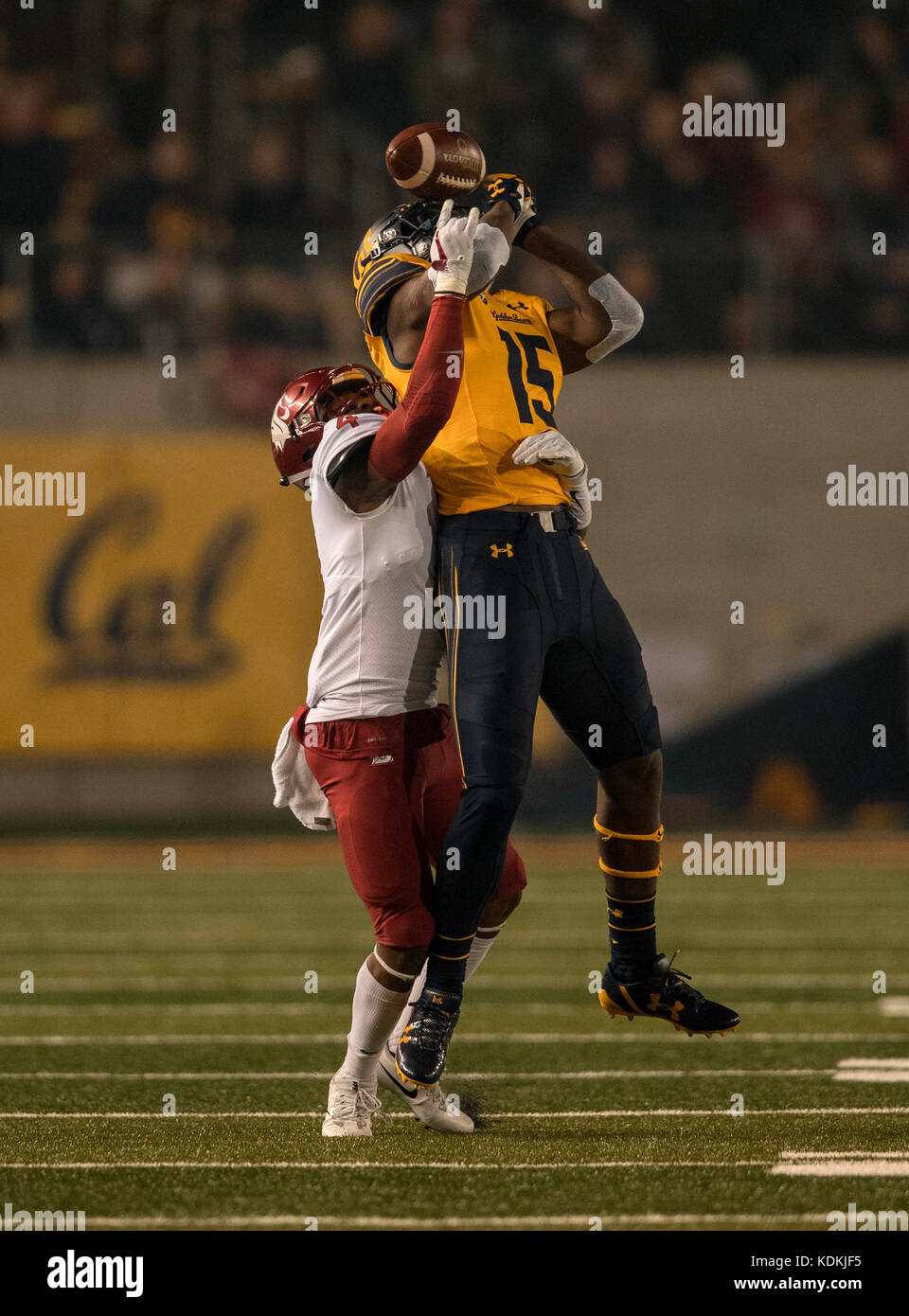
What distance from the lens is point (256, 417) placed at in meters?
13.0

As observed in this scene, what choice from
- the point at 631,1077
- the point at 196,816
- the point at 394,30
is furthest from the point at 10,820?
the point at 631,1077

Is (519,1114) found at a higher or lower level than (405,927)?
lower

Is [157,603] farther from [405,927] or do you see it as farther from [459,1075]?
[405,927]

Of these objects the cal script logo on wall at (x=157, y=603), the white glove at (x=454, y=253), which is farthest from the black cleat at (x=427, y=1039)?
the cal script logo on wall at (x=157, y=603)

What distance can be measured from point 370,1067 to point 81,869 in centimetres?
666

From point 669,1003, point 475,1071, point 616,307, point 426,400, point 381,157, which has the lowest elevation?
point 475,1071

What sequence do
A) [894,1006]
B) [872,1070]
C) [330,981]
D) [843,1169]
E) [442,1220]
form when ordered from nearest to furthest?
[442,1220] < [843,1169] < [872,1070] < [894,1006] < [330,981]

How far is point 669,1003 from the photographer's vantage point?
4.04 m

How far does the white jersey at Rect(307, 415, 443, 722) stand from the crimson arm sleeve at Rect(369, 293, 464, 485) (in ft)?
0.55

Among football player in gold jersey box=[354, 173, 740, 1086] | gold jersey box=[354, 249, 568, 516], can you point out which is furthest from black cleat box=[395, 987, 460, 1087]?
gold jersey box=[354, 249, 568, 516]

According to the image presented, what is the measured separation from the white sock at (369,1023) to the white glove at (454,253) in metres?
1.37

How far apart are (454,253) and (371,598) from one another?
72 centimetres

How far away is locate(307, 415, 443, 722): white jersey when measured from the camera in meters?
3.88

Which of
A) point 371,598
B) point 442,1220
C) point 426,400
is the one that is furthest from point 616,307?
point 442,1220
